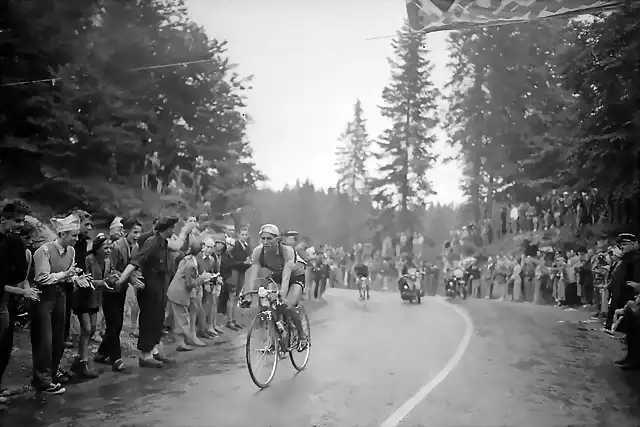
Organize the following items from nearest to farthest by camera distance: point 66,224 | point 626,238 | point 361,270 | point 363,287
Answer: point 66,224
point 626,238
point 361,270
point 363,287

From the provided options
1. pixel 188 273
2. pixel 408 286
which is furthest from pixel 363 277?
pixel 188 273

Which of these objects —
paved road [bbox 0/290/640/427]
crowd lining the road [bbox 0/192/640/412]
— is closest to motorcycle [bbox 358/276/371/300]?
crowd lining the road [bbox 0/192/640/412]

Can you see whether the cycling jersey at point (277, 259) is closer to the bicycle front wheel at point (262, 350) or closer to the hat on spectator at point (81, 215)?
the bicycle front wheel at point (262, 350)

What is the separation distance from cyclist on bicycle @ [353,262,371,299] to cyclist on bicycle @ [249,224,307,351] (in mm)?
775

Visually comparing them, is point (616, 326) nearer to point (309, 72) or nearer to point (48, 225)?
point (309, 72)

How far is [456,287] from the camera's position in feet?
22.4

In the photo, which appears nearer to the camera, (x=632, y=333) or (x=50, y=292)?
(x=50, y=292)

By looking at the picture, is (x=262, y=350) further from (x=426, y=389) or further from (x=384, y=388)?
(x=426, y=389)

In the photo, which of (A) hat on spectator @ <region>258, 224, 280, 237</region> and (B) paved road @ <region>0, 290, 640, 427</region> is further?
(A) hat on spectator @ <region>258, 224, 280, 237</region>

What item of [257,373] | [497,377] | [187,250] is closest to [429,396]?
[497,377]

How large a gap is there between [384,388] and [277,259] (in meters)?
1.30

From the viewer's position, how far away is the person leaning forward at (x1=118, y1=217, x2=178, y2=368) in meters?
5.09

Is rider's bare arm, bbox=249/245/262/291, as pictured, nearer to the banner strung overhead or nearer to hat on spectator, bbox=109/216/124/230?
hat on spectator, bbox=109/216/124/230

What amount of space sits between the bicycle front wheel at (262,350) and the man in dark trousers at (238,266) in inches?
20.6
